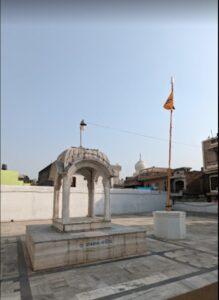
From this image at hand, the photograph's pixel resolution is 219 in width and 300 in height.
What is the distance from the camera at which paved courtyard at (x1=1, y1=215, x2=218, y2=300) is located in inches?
200

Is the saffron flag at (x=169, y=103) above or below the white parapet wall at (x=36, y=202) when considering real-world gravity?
Answer: above

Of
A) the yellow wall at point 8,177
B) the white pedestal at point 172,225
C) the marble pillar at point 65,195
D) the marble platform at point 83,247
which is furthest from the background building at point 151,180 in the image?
the marble pillar at point 65,195

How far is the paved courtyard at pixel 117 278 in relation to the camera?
16.6 feet

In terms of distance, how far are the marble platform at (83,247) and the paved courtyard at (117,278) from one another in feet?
1.05

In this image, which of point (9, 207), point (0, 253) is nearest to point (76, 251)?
point (0, 253)

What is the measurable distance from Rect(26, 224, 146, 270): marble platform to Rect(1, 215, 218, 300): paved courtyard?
1.05 feet

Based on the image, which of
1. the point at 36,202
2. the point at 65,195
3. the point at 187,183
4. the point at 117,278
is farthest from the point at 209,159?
the point at 117,278

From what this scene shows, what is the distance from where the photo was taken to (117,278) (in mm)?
5895

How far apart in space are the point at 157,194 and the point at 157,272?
2521 centimetres

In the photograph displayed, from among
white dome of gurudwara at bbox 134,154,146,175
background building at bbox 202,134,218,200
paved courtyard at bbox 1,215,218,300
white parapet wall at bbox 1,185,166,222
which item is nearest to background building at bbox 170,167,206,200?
background building at bbox 202,134,218,200

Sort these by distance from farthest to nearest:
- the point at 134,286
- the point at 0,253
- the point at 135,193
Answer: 1. the point at 135,193
2. the point at 0,253
3. the point at 134,286

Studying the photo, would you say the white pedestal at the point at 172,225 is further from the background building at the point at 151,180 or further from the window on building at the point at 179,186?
the background building at the point at 151,180

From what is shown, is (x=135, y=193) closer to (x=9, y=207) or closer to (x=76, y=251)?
(x=9, y=207)

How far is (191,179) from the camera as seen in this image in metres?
32.7
